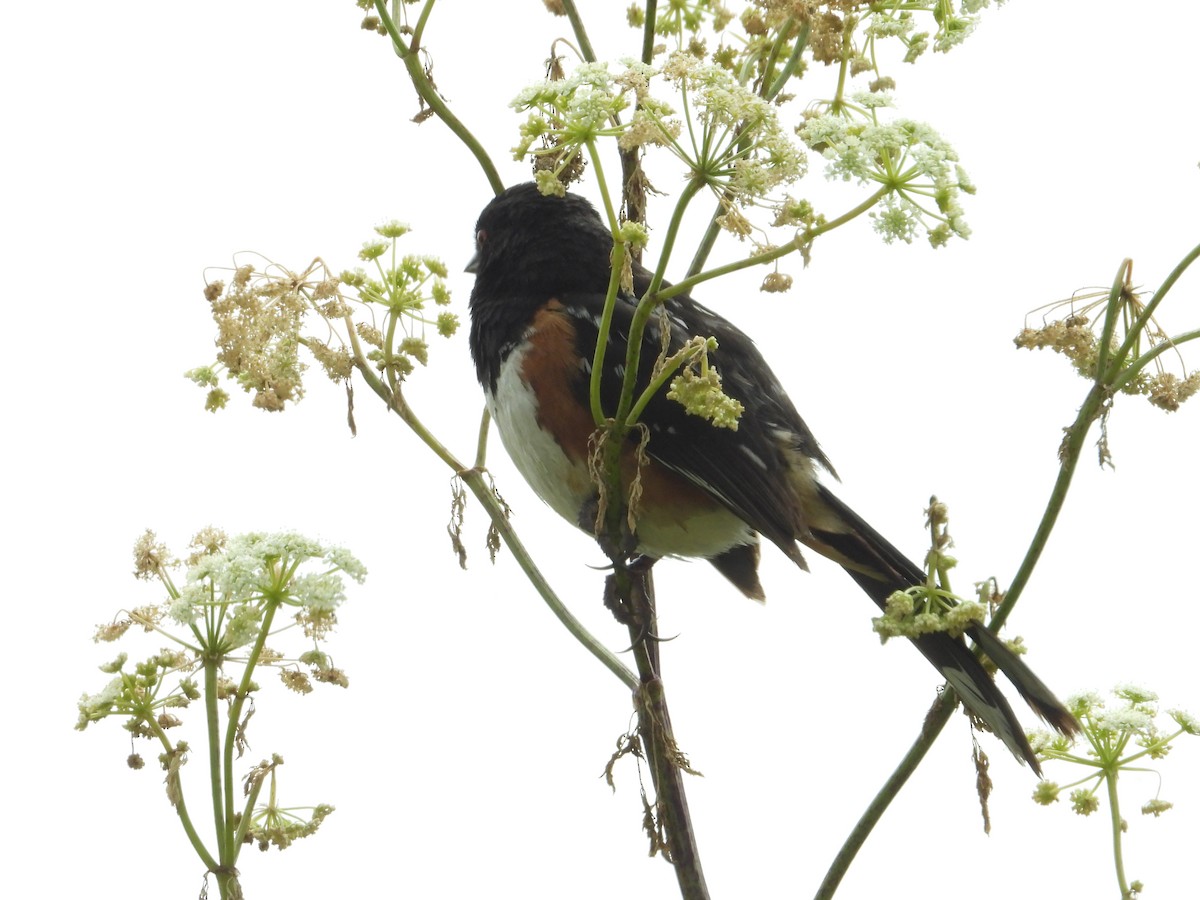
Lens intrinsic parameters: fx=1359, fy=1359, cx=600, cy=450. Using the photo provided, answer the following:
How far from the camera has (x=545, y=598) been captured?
88.5 inches

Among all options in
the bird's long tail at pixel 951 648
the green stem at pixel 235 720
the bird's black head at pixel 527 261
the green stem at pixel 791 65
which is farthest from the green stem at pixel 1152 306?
the bird's black head at pixel 527 261

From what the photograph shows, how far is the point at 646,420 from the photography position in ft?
9.64

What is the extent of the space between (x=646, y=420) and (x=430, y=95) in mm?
955

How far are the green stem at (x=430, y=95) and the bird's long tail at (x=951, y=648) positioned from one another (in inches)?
43.2

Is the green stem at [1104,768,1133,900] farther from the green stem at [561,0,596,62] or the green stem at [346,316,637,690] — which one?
the green stem at [561,0,596,62]

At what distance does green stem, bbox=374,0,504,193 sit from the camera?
2.16 m

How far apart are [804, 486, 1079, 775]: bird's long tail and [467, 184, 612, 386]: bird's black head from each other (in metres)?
0.79

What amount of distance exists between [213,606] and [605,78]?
0.86 metres

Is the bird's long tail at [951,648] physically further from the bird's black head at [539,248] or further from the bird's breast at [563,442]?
the bird's black head at [539,248]

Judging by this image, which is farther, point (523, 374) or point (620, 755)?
point (523, 374)

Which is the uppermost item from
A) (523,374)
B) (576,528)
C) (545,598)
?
(523,374)

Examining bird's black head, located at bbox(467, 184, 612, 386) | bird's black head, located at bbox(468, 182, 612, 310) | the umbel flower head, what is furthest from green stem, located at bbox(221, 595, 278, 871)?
bird's black head, located at bbox(468, 182, 612, 310)

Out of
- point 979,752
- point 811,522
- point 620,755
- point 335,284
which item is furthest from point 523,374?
point 979,752

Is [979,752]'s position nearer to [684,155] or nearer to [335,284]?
[684,155]
